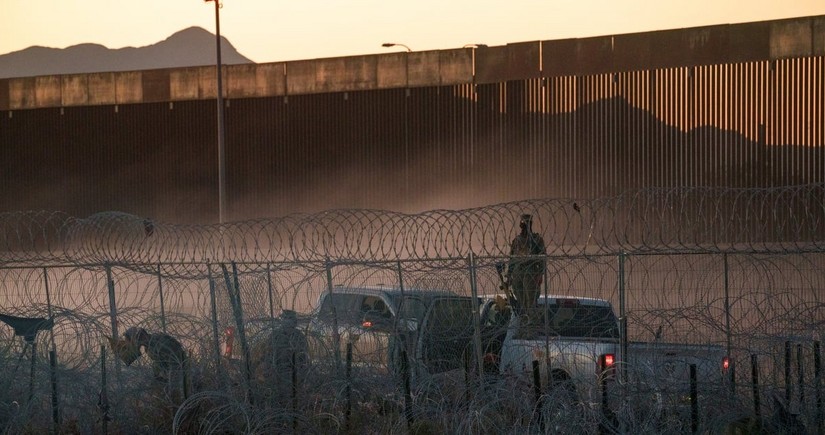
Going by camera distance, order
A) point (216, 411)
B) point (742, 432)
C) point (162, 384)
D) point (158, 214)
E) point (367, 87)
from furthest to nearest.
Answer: point (158, 214)
point (367, 87)
point (162, 384)
point (216, 411)
point (742, 432)

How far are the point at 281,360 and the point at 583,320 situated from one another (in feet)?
10.2

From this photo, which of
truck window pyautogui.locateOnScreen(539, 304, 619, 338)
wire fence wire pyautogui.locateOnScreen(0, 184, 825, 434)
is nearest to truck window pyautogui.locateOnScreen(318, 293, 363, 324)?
wire fence wire pyautogui.locateOnScreen(0, 184, 825, 434)

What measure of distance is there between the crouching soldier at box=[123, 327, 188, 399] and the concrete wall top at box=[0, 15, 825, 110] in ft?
69.3

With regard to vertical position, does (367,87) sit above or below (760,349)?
above

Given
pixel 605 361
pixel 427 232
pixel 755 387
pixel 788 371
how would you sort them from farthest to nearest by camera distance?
pixel 427 232 → pixel 605 361 → pixel 788 371 → pixel 755 387

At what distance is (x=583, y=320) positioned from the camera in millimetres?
12422

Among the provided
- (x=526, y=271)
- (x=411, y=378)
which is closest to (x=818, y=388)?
(x=526, y=271)

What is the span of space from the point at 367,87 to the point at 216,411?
78.2 ft

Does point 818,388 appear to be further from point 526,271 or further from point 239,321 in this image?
point 239,321

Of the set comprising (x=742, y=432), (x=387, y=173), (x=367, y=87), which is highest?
(x=367, y=87)

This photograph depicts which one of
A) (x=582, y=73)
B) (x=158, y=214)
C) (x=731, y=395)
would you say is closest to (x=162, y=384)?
(x=731, y=395)

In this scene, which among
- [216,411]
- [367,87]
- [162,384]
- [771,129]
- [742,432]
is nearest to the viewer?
[742,432]

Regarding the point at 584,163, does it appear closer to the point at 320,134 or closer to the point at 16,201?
the point at 320,134

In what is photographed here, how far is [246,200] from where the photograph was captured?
35469mm
